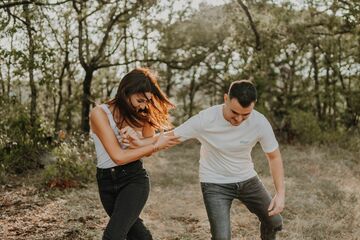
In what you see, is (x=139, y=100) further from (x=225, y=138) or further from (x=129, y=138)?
(x=225, y=138)

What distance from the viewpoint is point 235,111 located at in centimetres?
412

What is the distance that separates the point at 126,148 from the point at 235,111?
971 millimetres

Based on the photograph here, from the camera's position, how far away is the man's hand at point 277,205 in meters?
4.22

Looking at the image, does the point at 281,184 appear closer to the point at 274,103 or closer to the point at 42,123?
the point at 42,123

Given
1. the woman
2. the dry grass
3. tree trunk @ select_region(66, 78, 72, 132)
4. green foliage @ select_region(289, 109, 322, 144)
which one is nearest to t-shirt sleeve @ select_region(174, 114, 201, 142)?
the woman

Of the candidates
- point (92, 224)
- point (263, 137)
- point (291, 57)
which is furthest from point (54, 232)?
point (291, 57)

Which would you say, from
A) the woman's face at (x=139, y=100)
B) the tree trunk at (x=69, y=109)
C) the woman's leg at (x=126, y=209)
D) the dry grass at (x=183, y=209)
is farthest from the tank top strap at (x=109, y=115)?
the tree trunk at (x=69, y=109)

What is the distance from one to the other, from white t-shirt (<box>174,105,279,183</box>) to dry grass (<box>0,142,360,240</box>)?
2289 millimetres

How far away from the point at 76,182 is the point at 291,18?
10.4 metres

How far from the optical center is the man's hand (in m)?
4.22

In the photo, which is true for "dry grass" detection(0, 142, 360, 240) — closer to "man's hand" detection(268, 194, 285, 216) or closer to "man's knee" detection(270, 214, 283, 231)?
"man's knee" detection(270, 214, 283, 231)

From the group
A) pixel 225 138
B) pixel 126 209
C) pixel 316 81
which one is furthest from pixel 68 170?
pixel 316 81

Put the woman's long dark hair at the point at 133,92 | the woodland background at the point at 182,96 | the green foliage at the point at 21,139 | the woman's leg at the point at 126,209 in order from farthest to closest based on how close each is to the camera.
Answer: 1. the green foliage at the point at 21,139
2. the woodland background at the point at 182,96
3. the woman's long dark hair at the point at 133,92
4. the woman's leg at the point at 126,209

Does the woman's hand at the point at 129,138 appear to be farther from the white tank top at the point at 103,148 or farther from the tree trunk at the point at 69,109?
the tree trunk at the point at 69,109
